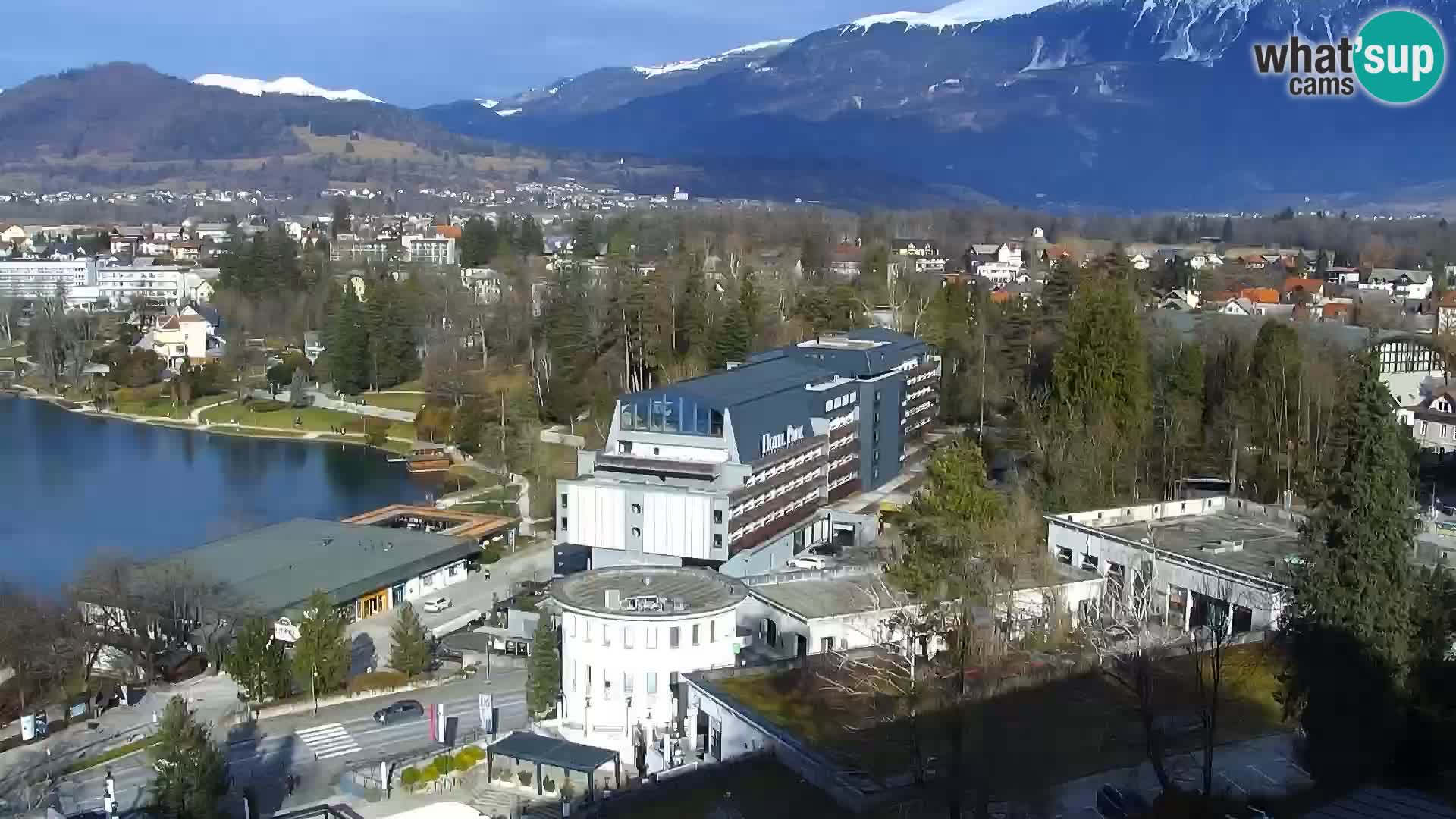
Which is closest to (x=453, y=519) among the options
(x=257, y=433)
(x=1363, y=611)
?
(x=257, y=433)

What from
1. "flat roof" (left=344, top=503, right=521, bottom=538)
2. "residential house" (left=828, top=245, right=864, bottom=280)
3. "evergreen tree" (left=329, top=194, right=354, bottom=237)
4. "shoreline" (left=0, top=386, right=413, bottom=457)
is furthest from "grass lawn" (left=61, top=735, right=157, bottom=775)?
"evergreen tree" (left=329, top=194, right=354, bottom=237)

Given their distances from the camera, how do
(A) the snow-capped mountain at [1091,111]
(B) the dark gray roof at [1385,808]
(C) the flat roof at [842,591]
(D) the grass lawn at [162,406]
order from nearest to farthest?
(B) the dark gray roof at [1385,808]
(C) the flat roof at [842,591]
(D) the grass lawn at [162,406]
(A) the snow-capped mountain at [1091,111]

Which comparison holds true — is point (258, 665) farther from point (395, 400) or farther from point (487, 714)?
point (395, 400)

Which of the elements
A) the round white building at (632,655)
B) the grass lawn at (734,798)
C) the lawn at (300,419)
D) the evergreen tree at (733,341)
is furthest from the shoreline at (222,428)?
the grass lawn at (734,798)

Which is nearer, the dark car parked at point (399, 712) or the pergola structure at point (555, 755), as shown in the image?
the pergola structure at point (555, 755)

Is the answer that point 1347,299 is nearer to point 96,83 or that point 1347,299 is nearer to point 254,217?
point 254,217

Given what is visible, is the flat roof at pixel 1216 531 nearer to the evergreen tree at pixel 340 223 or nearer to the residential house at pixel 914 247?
the residential house at pixel 914 247

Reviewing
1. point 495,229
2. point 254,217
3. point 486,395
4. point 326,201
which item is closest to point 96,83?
point 326,201
